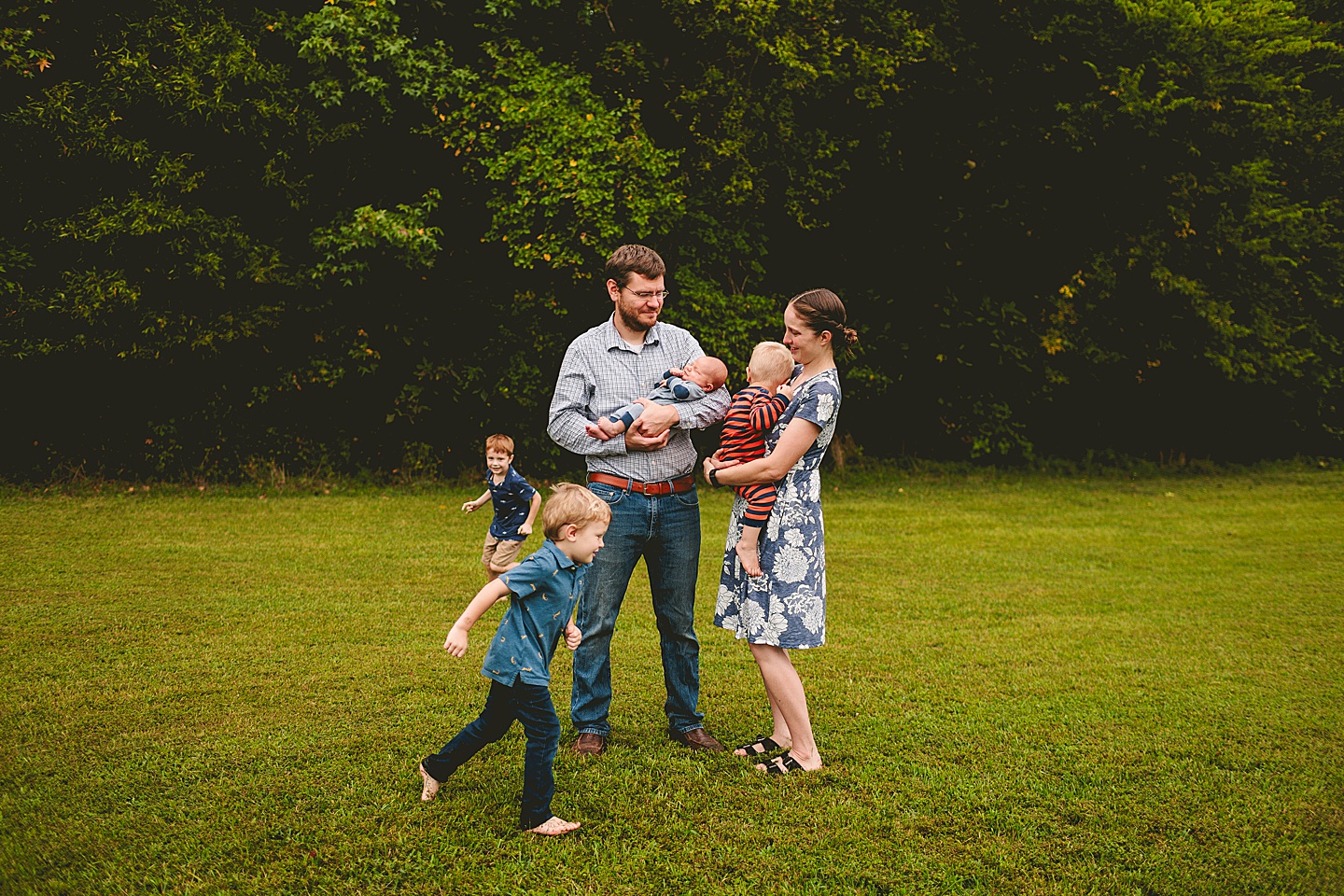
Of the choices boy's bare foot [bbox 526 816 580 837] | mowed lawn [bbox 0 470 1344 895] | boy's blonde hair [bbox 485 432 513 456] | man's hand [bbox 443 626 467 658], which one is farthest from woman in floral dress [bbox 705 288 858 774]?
boy's blonde hair [bbox 485 432 513 456]

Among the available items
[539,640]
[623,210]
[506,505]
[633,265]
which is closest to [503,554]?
[506,505]

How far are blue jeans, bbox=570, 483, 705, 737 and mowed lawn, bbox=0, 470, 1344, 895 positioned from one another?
0.23 metres

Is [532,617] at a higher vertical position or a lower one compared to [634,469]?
lower

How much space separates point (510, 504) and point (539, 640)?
3404 millimetres

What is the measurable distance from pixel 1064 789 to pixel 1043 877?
80 centimetres

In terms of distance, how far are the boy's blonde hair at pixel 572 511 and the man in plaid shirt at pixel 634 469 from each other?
0.56 meters

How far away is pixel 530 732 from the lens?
11.6 ft

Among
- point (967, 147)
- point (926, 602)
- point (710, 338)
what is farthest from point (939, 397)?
point (926, 602)

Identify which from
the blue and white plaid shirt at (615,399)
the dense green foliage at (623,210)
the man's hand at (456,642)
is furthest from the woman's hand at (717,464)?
the dense green foliage at (623,210)

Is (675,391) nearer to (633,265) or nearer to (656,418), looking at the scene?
(656,418)

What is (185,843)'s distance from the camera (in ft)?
11.3

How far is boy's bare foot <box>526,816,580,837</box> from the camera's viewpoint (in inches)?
141

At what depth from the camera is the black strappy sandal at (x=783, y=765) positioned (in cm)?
419

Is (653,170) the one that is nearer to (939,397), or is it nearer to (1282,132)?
(939,397)
